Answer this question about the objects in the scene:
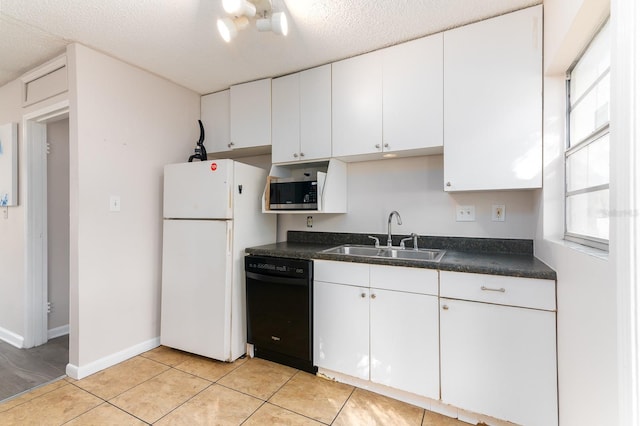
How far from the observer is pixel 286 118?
2.52m

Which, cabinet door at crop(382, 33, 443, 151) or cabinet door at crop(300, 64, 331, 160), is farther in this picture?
cabinet door at crop(300, 64, 331, 160)

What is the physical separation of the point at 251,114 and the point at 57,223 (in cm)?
215

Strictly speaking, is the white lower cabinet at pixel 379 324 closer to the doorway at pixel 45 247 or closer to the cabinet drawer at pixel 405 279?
the cabinet drawer at pixel 405 279

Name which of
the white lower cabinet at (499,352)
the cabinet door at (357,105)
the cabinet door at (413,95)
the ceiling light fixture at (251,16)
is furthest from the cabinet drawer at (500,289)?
the ceiling light fixture at (251,16)

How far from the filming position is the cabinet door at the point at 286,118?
248cm

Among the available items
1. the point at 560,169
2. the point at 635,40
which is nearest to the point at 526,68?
the point at 560,169

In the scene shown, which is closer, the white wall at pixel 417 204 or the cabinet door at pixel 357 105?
the white wall at pixel 417 204

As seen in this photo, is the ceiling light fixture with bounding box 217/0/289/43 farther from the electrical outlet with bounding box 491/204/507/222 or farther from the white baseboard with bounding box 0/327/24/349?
the white baseboard with bounding box 0/327/24/349

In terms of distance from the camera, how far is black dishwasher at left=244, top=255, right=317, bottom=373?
2098 millimetres

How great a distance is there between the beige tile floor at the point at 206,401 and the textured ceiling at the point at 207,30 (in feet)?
7.73

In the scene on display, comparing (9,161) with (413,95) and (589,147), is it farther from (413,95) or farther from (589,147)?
(589,147)

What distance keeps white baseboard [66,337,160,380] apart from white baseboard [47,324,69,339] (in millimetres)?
979

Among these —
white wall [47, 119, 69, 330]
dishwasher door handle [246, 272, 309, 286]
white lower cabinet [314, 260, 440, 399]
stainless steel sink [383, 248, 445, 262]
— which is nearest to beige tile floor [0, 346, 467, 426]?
white lower cabinet [314, 260, 440, 399]

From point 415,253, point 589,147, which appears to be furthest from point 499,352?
point 589,147
